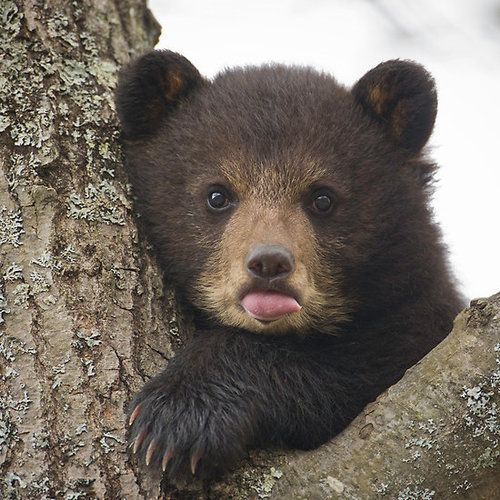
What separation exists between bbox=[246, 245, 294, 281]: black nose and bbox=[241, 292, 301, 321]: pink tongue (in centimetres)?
11

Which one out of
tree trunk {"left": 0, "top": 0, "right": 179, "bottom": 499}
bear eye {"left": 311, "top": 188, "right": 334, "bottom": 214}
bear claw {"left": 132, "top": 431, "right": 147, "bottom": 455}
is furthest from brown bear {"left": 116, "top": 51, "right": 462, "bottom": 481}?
bear claw {"left": 132, "top": 431, "right": 147, "bottom": 455}

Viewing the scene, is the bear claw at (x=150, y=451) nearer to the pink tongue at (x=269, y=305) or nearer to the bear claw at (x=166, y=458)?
the bear claw at (x=166, y=458)

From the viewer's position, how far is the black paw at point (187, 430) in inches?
167

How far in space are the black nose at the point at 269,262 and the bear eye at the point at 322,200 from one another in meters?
0.76

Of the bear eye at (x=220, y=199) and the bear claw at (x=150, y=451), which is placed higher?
the bear eye at (x=220, y=199)

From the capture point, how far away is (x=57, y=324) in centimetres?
466

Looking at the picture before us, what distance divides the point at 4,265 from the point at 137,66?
1.77 m

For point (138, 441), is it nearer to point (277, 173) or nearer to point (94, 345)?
point (94, 345)

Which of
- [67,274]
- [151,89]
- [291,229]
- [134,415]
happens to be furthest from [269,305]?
[151,89]

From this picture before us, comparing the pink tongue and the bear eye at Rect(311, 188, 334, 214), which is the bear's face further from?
the pink tongue

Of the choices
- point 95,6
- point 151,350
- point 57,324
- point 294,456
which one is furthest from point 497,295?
point 95,6

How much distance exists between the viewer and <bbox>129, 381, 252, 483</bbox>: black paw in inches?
167

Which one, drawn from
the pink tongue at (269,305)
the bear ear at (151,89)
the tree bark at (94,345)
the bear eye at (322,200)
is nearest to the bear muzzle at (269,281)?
the pink tongue at (269,305)

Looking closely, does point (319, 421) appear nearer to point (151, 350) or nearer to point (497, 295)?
point (151, 350)
